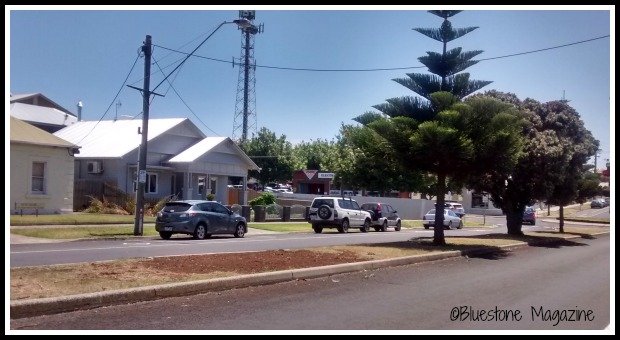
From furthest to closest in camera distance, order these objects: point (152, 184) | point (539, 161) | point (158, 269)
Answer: point (152, 184) < point (539, 161) < point (158, 269)

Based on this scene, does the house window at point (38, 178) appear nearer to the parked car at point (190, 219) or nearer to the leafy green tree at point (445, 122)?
the parked car at point (190, 219)

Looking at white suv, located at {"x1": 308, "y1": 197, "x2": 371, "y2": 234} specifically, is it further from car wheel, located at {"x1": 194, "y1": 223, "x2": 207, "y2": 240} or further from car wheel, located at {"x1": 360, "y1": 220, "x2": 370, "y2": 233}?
car wheel, located at {"x1": 194, "y1": 223, "x2": 207, "y2": 240}

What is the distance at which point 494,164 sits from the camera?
2105 cm

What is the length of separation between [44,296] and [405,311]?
4.93 metres

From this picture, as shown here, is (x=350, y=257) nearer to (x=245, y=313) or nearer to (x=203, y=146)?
(x=245, y=313)

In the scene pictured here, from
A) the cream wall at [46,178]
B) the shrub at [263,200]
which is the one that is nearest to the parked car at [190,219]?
the cream wall at [46,178]

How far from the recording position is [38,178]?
28.0 metres

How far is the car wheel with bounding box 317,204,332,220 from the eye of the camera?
2958 cm

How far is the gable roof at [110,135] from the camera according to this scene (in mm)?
35625

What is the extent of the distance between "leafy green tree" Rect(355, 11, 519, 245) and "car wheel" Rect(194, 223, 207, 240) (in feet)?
22.3

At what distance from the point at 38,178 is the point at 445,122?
18273 millimetres

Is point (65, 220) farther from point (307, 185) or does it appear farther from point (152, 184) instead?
point (307, 185)

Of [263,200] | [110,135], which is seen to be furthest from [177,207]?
[263,200]
